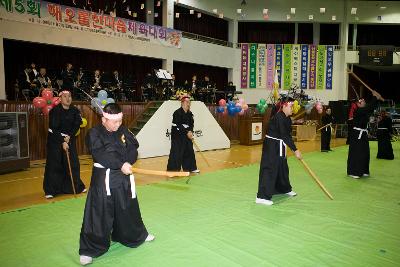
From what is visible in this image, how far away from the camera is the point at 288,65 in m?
15.9

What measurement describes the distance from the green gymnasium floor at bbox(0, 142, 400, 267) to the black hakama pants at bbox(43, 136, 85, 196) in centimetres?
50

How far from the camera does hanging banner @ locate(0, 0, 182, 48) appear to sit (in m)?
8.73

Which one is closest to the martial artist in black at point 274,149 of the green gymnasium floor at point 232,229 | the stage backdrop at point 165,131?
the green gymnasium floor at point 232,229

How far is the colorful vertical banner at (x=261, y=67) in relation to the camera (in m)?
15.9

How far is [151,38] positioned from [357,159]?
8883mm

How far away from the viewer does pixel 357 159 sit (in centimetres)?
623

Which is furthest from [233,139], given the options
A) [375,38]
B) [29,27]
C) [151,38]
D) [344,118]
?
[375,38]

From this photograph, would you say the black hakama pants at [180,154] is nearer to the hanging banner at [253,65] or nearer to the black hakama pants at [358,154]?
the black hakama pants at [358,154]

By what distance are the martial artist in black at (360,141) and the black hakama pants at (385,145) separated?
2958mm

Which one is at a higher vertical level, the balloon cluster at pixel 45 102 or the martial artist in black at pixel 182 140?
the balloon cluster at pixel 45 102

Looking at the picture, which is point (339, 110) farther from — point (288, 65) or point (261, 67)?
point (261, 67)

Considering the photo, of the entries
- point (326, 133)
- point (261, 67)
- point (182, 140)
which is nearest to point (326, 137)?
point (326, 133)

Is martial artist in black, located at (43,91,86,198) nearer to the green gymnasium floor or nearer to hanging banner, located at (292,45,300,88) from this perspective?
the green gymnasium floor

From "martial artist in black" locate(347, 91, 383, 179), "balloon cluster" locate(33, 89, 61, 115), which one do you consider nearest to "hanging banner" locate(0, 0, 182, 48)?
"balloon cluster" locate(33, 89, 61, 115)
